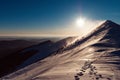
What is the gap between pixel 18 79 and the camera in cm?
1914

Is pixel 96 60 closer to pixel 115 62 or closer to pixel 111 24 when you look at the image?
pixel 115 62

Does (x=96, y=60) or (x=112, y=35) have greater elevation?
(x=112, y=35)

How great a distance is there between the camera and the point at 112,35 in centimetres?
3462

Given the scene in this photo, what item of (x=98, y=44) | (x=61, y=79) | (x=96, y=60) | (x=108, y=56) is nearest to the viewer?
(x=61, y=79)

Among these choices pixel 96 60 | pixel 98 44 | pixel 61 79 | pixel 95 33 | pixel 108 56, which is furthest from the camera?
pixel 95 33

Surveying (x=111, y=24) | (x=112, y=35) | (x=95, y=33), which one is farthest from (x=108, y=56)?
(x=111, y=24)

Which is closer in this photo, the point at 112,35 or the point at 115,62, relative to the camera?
the point at 115,62

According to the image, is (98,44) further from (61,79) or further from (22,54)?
(22,54)

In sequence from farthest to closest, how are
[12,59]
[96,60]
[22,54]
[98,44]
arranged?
[22,54] < [12,59] < [98,44] < [96,60]

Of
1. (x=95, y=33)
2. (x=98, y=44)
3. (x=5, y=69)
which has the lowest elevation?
(x=5, y=69)

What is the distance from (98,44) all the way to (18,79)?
13.6 meters

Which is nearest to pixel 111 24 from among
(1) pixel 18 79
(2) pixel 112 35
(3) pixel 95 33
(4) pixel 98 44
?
(3) pixel 95 33

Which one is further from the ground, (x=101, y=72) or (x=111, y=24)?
(x=111, y=24)

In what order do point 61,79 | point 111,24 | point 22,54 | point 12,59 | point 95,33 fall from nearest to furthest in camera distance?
1. point 61,79
2. point 95,33
3. point 111,24
4. point 12,59
5. point 22,54
